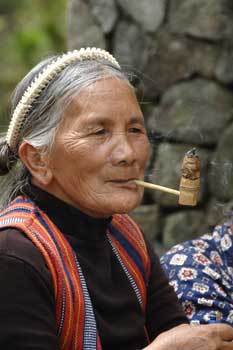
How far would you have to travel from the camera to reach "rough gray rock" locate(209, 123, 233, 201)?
11.8 ft

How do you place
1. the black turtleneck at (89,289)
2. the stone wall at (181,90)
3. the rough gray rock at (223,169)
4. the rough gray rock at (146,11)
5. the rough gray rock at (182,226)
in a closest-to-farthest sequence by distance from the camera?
the black turtleneck at (89,289) < the rough gray rock at (223,169) < the stone wall at (181,90) < the rough gray rock at (182,226) < the rough gray rock at (146,11)

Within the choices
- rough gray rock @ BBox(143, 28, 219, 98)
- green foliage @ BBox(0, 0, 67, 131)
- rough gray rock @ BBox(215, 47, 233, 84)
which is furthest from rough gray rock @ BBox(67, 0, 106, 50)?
green foliage @ BBox(0, 0, 67, 131)

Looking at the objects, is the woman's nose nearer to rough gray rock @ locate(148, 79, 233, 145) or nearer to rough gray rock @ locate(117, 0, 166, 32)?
rough gray rock @ locate(148, 79, 233, 145)

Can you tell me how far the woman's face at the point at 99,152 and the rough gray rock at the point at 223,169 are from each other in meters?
1.43

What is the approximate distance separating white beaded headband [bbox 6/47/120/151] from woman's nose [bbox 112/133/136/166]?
0.87 ft

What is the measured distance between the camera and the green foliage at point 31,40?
339 inches

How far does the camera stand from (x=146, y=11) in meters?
4.50

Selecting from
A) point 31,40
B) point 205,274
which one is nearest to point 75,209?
point 205,274

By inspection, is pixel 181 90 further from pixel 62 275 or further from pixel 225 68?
pixel 62 275

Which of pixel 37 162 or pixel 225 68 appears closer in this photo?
pixel 37 162

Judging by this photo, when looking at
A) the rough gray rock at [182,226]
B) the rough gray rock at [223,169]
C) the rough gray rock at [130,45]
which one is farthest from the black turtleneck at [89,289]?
the rough gray rock at [130,45]

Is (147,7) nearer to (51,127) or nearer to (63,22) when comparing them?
(51,127)

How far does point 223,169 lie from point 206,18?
101cm

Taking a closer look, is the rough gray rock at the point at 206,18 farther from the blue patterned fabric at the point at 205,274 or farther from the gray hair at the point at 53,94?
the gray hair at the point at 53,94
